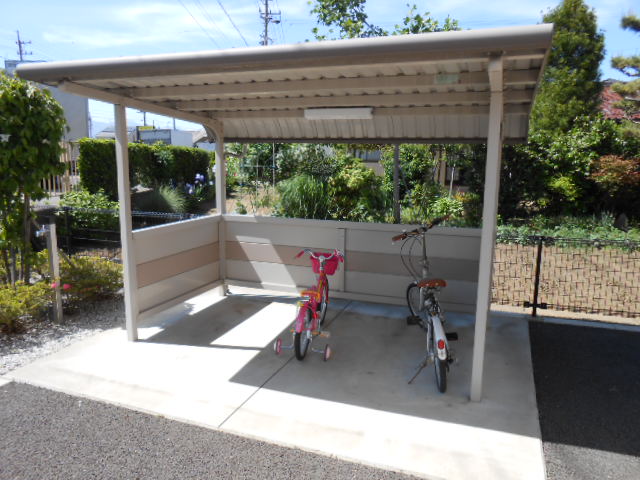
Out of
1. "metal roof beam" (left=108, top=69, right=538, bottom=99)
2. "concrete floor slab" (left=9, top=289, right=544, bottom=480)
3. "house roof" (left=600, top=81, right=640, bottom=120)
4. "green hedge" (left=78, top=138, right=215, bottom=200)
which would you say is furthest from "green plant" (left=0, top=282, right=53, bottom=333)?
"house roof" (left=600, top=81, right=640, bottom=120)

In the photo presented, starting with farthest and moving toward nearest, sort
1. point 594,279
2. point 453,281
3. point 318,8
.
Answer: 1. point 318,8
2. point 594,279
3. point 453,281

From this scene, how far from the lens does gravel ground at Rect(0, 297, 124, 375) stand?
154 inches

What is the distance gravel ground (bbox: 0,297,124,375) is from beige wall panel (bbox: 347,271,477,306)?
250 cm

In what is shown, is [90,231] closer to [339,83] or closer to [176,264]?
[176,264]

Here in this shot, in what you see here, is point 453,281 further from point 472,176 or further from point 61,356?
point 472,176

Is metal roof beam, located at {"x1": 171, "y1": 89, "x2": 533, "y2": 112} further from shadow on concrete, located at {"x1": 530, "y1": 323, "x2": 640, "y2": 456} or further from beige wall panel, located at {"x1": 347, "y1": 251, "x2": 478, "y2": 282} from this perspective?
shadow on concrete, located at {"x1": 530, "y1": 323, "x2": 640, "y2": 456}

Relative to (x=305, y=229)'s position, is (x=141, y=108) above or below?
above

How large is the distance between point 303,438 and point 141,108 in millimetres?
3201

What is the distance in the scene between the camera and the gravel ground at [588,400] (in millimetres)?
2619

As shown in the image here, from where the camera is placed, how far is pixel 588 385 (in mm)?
3529

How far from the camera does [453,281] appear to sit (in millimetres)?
4883

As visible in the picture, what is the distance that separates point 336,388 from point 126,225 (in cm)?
228

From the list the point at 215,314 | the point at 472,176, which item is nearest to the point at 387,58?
the point at 215,314

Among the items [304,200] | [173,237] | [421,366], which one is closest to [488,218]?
[421,366]
